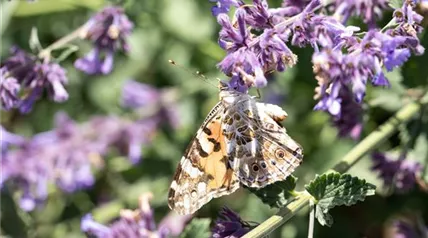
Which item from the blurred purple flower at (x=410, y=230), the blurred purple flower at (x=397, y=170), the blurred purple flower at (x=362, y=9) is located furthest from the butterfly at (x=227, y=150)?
the blurred purple flower at (x=410, y=230)

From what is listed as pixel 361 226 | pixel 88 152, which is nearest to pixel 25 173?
pixel 88 152

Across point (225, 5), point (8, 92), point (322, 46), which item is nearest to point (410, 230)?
point (322, 46)

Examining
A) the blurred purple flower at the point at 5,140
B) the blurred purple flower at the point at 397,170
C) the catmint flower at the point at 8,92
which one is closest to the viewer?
the catmint flower at the point at 8,92

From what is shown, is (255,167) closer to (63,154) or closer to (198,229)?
(198,229)

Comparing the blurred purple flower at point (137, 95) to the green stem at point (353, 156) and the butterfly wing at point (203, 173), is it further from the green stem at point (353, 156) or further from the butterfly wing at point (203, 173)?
the butterfly wing at point (203, 173)

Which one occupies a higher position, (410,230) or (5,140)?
(5,140)

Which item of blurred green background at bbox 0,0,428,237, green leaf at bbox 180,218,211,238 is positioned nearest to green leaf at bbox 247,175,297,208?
green leaf at bbox 180,218,211,238
